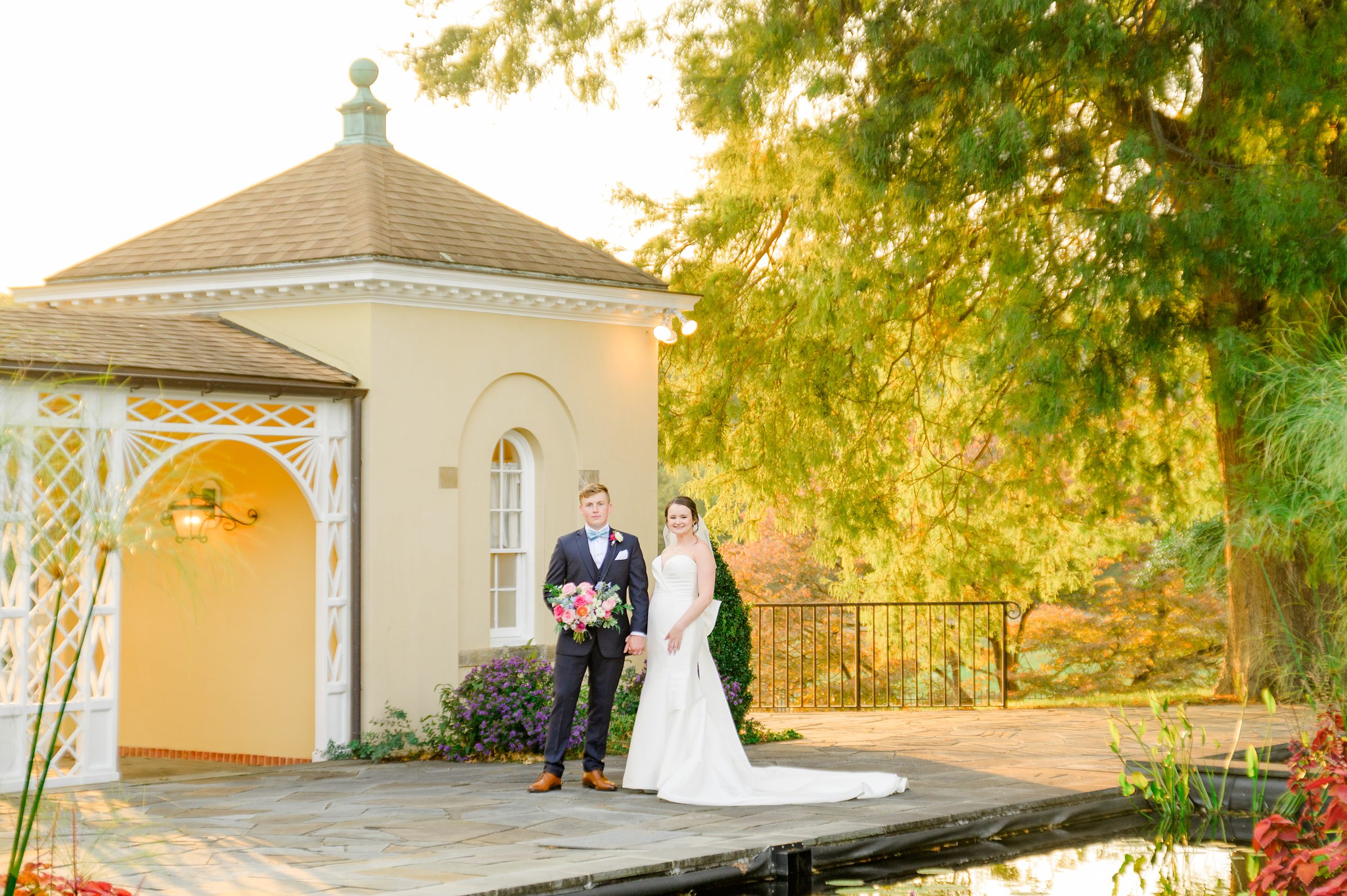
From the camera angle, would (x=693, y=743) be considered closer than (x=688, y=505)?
Yes

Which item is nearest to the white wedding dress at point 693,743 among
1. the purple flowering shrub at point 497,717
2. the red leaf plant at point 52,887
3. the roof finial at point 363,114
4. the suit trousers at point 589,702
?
the suit trousers at point 589,702

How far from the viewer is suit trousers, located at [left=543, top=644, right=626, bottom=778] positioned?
9758mm

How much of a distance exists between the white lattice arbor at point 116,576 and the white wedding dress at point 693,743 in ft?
10.9

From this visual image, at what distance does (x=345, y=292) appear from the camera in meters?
12.1

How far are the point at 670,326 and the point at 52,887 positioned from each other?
32.5 ft

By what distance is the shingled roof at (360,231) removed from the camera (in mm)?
12383

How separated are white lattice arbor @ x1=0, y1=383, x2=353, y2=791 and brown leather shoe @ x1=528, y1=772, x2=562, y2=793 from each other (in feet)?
9.27

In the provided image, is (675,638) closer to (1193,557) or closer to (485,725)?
(485,725)

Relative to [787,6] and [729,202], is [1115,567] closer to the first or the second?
[729,202]

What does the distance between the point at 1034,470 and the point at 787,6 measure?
5895 mm

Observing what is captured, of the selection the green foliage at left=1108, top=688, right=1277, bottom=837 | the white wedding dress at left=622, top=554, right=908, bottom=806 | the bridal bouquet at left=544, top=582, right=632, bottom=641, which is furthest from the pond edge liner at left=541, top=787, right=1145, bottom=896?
the bridal bouquet at left=544, top=582, right=632, bottom=641

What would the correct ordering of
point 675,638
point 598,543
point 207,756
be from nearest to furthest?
point 675,638 → point 598,543 → point 207,756

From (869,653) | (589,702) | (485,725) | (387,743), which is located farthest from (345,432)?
(869,653)

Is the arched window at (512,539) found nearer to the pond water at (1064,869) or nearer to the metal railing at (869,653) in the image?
the pond water at (1064,869)
